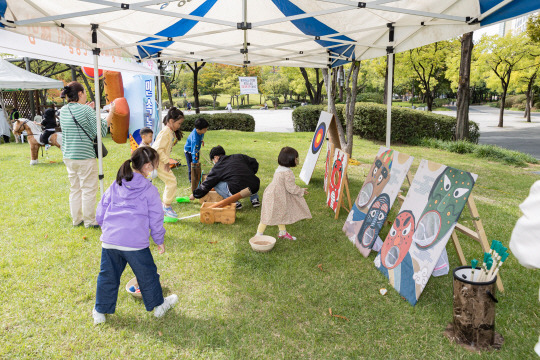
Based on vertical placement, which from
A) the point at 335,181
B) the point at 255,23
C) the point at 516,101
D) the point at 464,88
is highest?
the point at 516,101

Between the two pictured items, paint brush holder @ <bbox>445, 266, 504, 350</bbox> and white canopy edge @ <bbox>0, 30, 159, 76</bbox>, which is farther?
white canopy edge @ <bbox>0, 30, 159, 76</bbox>

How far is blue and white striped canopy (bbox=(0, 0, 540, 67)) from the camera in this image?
4254mm

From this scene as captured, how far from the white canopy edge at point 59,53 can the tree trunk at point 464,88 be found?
11563 millimetres

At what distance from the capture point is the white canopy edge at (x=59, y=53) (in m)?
4.63

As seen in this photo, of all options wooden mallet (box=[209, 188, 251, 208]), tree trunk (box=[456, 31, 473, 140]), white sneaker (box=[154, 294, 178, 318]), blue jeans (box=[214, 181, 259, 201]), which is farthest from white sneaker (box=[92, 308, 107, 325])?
tree trunk (box=[456, 31, 473, 140])

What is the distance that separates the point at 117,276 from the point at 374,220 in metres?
3.07

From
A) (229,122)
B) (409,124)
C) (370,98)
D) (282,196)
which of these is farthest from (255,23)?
(370,98)

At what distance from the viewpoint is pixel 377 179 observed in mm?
4961

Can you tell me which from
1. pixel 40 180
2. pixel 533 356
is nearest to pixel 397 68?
pixel 40 180

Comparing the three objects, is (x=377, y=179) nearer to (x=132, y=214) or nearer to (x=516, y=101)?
(x=132, y=214)

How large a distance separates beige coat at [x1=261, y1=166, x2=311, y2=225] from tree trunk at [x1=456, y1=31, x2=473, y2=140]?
11.7m

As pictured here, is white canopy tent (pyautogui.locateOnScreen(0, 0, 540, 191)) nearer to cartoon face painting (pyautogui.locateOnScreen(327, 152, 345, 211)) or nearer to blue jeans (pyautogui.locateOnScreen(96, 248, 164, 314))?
cartoon face painting (pyautogui.locateOnScreen(327, 152, 345, 211))

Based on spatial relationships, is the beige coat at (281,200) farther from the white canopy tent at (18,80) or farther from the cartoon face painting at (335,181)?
the white canopy tent at (18,80)

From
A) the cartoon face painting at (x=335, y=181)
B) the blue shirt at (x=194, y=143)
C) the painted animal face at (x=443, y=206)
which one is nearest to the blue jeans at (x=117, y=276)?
the painted animal face at (x=443, y=206)
